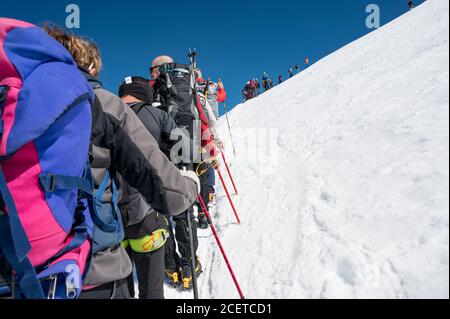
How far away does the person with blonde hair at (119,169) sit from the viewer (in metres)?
1.37

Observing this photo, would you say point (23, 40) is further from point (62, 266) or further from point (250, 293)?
point (250, 293)

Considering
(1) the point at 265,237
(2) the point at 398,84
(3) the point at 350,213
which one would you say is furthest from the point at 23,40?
(2) the point at 398,84

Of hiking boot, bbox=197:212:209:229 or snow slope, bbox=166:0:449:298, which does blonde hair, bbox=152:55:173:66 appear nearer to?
snow slope, bbox=166:0:449:298

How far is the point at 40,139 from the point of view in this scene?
98 centimetres

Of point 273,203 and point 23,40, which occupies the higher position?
point 23,40

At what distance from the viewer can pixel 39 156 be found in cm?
99

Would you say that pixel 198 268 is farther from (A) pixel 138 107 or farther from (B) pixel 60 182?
(B) pixel 60 182

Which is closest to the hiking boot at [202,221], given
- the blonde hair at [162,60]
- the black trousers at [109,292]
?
the blonde hair at [162,60]

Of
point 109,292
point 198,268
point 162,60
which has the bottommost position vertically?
point 198,268

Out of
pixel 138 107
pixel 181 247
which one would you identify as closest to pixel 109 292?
pixel 138 107

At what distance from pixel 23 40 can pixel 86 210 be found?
768 millimetres

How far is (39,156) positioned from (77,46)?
1.02m

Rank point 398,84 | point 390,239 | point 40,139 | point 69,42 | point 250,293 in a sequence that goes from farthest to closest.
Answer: point 398,84 → point 250,293 → point 69,42 → point 390,239 → point 40,139
